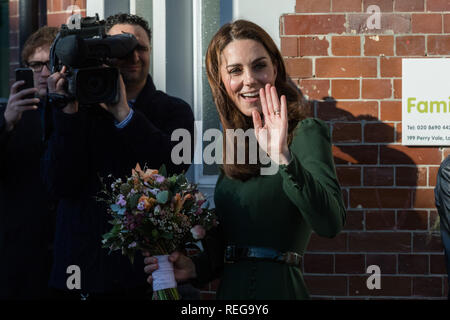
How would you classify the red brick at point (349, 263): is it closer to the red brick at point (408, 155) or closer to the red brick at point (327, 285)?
the red brick at point (327, 285)

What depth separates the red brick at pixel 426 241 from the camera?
10.5 feet

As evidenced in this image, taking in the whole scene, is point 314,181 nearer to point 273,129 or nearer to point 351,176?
point 273,129

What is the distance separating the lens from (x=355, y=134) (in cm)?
320

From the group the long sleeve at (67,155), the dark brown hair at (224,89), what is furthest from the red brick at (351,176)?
the long sleeve at (67,155)

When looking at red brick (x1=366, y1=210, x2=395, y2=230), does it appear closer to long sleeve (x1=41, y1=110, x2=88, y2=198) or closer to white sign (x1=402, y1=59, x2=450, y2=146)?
white sign (x1=402, y1=59, x2=450, y2=146)

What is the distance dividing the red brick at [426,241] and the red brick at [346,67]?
890 mm

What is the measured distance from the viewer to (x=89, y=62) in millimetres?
2426

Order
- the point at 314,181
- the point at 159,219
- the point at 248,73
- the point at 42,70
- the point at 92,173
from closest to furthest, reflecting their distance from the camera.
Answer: the point at 314,181, the point at 159,219, the point at 248,73, the point at 92,173, the point at 42,70

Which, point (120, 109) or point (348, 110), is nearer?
point (120, 109)

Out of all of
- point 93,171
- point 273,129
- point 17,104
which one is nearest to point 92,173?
point 93,171

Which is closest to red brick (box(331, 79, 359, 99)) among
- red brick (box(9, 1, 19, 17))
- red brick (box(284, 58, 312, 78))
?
red brick (box(284, 58, 312, 78))

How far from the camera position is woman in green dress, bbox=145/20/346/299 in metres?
1.88

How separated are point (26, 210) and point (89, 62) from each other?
0.97 m

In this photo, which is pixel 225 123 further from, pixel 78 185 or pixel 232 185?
pixel 78 185
